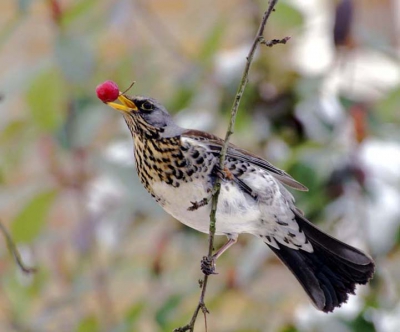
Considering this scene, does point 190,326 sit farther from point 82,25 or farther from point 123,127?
point 123,127

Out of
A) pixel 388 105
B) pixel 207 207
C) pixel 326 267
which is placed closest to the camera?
pixel 207 207

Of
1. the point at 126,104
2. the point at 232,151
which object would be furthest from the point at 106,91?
the point at 232,151

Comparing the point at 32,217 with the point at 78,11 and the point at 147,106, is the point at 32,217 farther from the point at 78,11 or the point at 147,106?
the point at 147,106

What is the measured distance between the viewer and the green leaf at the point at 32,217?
2.02 meters

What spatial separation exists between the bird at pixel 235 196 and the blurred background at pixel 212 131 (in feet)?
1.18

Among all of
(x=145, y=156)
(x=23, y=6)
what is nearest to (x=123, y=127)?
(x=23, y=6)

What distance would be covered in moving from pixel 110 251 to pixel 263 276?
19.0 inches

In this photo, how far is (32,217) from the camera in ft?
6.68

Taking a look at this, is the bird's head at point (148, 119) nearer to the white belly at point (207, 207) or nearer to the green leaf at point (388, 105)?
the white belly at point (207, 207)

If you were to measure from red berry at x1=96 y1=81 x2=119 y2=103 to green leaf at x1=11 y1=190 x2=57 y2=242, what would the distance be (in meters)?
0.92

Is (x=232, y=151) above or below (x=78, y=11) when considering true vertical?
below

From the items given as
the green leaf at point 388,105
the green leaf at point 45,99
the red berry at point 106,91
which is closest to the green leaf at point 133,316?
the green leaf at point 45,99

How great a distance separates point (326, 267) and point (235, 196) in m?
0.28

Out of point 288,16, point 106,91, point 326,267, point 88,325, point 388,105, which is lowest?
point 88,325
